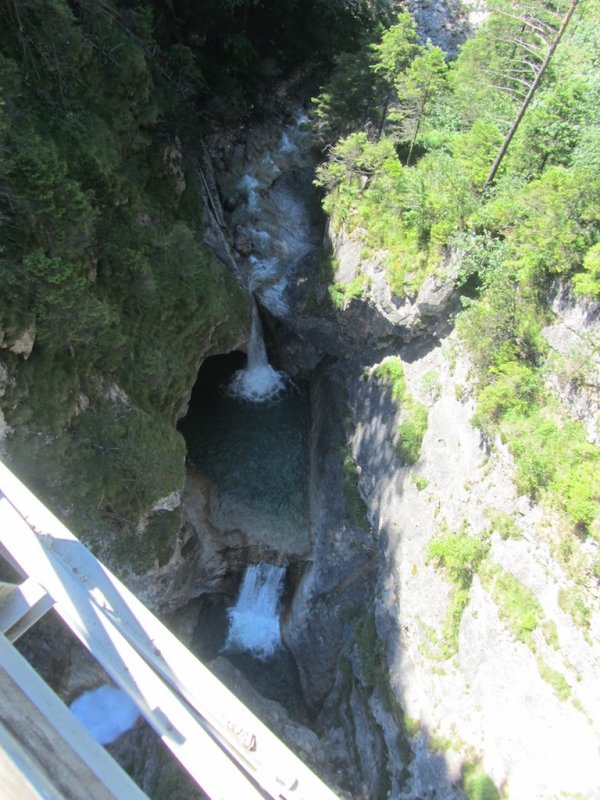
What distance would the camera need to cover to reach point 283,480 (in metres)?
20.2

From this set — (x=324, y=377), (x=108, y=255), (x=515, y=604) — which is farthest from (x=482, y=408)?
(x=108, y=255)

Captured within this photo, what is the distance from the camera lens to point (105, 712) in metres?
13.4

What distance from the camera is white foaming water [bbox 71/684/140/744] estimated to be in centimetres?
1298

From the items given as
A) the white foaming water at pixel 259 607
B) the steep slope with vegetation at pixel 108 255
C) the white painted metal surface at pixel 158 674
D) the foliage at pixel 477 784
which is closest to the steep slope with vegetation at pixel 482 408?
the foliage at pixel 477 784

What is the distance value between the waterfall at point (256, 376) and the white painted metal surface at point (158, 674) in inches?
665

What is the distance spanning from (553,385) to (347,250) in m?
11.0

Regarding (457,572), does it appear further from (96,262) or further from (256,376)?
(256,376)

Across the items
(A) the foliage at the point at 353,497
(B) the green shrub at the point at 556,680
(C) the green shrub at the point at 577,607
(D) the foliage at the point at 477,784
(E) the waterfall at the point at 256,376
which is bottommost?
(E) the waterfall at the point at 256,376

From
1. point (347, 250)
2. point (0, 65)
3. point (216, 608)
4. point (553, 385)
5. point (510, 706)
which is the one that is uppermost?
point (0, 65)

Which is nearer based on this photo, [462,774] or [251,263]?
[462,774]

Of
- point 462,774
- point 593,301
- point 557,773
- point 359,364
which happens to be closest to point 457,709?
point 462,774

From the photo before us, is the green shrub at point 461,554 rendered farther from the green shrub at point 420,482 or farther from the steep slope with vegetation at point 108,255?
the steep slope with vegetation at point 108,255

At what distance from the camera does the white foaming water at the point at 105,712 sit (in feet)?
42.6

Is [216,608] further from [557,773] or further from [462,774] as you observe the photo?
[557,773]
